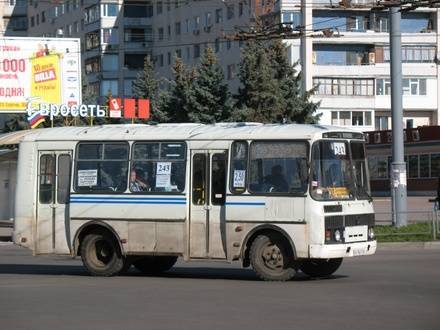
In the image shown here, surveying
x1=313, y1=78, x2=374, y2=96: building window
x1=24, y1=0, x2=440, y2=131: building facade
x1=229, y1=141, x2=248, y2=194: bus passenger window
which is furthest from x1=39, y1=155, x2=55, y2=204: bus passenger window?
x1=313, y1=78, x2=374, y2=96: building window

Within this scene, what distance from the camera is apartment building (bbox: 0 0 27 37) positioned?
119 metres

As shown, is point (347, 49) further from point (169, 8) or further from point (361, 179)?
point (361, 179)

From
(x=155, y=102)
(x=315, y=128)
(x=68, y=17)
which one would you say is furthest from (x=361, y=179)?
(x=68, y=17)

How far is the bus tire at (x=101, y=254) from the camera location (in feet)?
59.4

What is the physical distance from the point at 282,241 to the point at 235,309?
3.88m

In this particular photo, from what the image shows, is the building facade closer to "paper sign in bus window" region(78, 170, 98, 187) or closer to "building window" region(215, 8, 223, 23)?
"building window" region(215, 8, 223, 23)

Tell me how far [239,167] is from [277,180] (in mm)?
747

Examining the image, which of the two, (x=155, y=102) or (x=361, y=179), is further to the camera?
(x=155, y=102)

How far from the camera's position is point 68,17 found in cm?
10369

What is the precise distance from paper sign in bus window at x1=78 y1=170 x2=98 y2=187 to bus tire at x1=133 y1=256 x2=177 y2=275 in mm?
1946

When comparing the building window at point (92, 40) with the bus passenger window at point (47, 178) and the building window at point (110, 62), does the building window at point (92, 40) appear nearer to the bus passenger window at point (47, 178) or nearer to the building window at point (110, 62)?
the building window at point (110, 62)

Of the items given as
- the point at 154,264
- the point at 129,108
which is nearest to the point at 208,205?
the point at 154,264

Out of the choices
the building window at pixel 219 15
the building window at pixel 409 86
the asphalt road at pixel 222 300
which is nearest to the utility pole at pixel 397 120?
the asphalt road at pixel 222 300

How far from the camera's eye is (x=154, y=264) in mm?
19281
